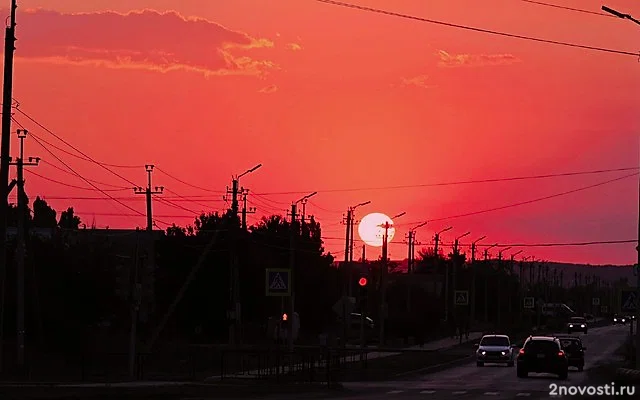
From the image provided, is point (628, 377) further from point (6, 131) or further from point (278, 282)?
point (6, 131)

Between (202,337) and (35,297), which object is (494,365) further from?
(202,337)

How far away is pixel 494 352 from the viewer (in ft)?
224

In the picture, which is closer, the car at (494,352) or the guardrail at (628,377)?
the guardrail at (628,377)

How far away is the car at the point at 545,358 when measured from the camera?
171 ft

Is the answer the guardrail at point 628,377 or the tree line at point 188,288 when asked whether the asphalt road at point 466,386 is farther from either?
the tree line at point 188,288

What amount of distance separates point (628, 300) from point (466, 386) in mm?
8471

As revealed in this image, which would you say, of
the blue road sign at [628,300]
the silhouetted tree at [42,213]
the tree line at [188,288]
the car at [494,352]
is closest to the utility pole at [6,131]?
the tree line at [188,288]

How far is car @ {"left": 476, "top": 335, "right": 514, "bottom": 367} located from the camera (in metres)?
67.9

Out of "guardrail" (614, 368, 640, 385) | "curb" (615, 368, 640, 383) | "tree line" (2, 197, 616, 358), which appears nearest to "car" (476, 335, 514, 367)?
"tree line" (2, 197, 616, 358)

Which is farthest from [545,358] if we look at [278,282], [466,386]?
[278,282]

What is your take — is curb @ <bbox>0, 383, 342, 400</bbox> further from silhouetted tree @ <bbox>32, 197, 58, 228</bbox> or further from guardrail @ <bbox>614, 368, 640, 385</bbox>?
silhouetted tree @ <bbox>32, 197, 58, 228</bbox>

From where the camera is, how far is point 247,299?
102500 mm

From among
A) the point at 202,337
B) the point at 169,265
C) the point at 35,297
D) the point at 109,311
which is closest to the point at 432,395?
the point at 35,297

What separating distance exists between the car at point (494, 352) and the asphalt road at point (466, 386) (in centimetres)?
238
